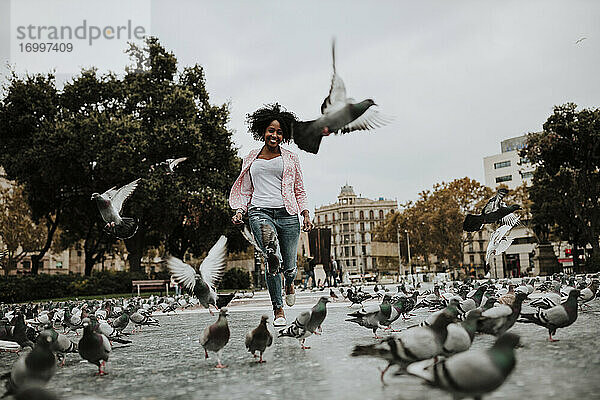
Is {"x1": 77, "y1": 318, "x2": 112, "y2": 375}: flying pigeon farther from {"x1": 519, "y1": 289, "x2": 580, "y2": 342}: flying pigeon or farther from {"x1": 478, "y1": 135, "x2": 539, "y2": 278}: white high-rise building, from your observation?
{"x1": 478, "y1": 135, "x2": 539, "y2": 278}: white high-rise building

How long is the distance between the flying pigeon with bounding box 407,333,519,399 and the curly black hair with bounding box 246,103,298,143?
180 inches

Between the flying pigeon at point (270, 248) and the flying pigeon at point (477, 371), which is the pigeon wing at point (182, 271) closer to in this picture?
the flying pigeon at point (270, 248)

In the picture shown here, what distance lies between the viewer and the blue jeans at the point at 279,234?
19.1 ft

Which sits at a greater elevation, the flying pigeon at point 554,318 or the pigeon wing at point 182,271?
the pigeon wing at point 182,271

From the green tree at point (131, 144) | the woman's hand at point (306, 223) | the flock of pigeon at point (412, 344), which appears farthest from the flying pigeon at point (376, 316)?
the green tree at point (131, 144)

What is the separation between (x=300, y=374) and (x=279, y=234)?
122 inches

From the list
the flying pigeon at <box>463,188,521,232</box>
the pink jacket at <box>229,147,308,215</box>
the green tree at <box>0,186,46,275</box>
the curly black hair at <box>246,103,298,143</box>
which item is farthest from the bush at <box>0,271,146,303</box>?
the curly black hair at <box>246,103,298,143</box>

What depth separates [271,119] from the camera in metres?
6.20

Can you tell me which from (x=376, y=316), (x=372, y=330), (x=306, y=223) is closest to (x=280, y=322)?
(x=372, y=330)

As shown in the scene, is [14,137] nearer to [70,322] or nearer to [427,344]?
[70,322]

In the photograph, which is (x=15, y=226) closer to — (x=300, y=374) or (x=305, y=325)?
(x=305, y=325)

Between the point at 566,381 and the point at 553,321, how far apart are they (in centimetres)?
171

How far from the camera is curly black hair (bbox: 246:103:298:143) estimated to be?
621 cm

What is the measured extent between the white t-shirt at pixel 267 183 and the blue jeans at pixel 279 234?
0.08 meters
